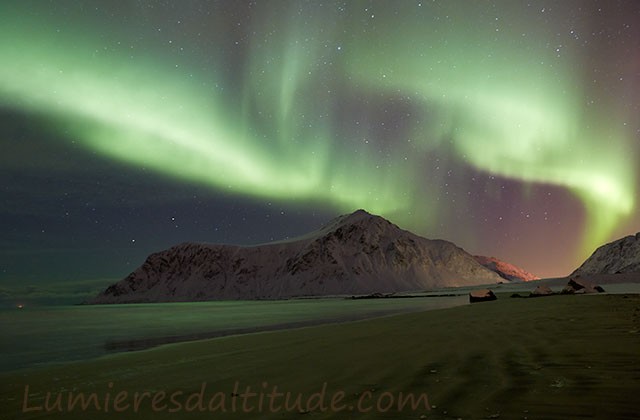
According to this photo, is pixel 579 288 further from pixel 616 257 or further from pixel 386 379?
pixel 616 257

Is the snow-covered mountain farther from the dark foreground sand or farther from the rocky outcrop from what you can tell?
the dark foreground sand

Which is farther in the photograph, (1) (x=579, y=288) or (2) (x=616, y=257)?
(2) (x=616, y=257)

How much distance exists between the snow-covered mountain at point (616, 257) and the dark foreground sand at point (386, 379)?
428ft

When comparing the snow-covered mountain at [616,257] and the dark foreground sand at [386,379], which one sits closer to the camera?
the dark foreground sand at [386,379]

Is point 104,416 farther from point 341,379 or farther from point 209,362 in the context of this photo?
point 209,362

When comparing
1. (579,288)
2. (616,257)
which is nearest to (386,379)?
(579,288)

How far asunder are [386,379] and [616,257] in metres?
153

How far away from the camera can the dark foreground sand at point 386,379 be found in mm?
6090

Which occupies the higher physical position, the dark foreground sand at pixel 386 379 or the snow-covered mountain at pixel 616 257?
the snow-covered mountain at pixel 616 257

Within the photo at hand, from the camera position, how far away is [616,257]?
13350cm

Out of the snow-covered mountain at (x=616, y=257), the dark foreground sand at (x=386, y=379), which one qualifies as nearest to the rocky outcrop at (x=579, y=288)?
the dark foreground sand at (x=386, y=379)

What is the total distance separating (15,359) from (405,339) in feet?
50.4

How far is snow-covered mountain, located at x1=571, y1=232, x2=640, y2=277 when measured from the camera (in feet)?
408

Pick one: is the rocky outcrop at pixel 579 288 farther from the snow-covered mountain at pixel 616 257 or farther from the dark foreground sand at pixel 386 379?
the snow-covered mountain at pixel 616 257
